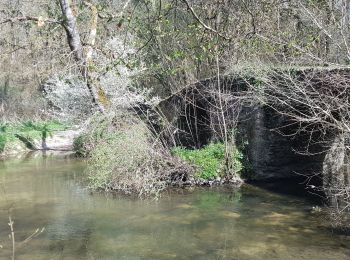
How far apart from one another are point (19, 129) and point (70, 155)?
5.02 meters

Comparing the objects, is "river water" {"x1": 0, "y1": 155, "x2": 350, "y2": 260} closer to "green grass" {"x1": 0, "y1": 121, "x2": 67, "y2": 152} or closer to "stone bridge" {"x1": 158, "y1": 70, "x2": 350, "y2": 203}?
"stone bridge" {"x1": 158, "y1": 70, "x2": 350, "y2": 203}

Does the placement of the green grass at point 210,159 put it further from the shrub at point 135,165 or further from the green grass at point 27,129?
the green grass at point 27,129

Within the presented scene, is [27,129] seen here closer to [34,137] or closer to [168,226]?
[34,137]

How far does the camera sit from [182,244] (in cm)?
884

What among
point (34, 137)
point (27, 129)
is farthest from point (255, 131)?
point (27, 129)

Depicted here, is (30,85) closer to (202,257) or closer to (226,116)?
(226,116)

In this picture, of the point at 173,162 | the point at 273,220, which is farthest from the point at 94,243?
the point at 173,162

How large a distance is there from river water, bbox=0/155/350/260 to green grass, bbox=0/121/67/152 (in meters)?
9.01

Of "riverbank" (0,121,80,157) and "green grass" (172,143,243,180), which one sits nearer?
"green grass" (172,143,243,180)

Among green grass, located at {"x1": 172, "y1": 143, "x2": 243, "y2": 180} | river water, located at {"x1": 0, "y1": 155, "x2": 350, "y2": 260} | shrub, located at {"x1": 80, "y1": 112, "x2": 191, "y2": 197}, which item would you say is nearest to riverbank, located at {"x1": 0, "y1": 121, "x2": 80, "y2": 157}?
river water, located at {"x1": 0, "y1": 155, "x2": 350, "y2": 260}

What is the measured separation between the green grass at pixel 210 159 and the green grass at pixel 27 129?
36.8 ft

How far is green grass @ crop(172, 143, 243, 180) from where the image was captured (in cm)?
1345

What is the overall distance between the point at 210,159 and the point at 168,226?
385cm

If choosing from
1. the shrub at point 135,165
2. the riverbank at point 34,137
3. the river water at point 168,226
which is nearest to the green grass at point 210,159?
the shrub at point 135,165
